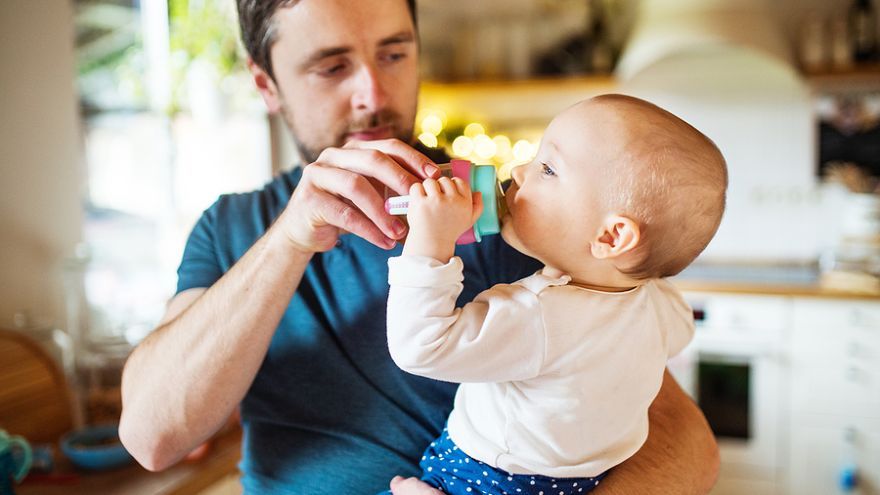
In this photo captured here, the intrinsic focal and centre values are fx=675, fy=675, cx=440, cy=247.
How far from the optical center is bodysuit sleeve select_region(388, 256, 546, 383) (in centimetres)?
75

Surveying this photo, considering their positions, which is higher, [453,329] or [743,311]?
[453,329]

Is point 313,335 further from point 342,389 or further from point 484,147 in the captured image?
point 484,147

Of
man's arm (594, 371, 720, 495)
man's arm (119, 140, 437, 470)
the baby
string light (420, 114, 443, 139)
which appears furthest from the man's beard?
string light (420, 114, 443, 139)

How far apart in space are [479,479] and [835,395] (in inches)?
105

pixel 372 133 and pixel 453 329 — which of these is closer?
pixel 453 329

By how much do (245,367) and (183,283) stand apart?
0.25 metres

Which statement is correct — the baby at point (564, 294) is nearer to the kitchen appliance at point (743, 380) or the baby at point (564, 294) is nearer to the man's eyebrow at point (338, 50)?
the man's eyebrow at point (338, 50)

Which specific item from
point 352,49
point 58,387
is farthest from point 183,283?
point 58,387

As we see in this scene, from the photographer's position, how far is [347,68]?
113 centimetres

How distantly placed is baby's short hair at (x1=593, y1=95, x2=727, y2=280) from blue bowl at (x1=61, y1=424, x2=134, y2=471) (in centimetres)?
127

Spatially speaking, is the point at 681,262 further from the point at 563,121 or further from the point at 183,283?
the point at 183,283

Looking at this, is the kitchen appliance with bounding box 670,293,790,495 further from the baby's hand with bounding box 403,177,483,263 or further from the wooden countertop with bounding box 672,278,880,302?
the baby's hand with bounding box 403,177,483,263

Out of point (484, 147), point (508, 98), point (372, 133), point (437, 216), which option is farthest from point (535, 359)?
point (508, 98)

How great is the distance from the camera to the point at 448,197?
75 centimetres
